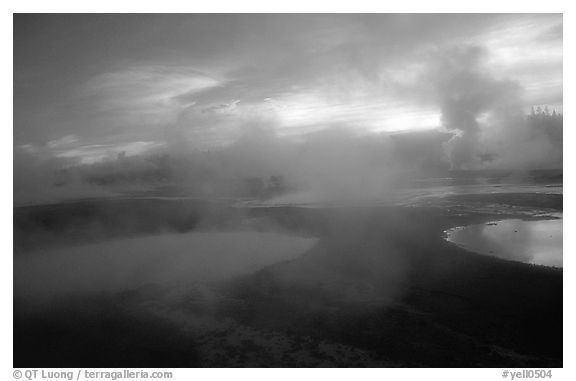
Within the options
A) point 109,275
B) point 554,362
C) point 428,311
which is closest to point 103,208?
point 109,275

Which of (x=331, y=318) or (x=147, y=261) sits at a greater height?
(x=147, y=261)

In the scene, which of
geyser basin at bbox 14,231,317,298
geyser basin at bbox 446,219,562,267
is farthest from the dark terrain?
geyser basin at bbox 446,219,562,267

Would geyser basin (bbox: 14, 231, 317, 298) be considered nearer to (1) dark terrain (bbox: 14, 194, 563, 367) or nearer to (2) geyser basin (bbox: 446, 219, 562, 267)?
(1) dark terrain (bbox: 14, 194, 563, 367)

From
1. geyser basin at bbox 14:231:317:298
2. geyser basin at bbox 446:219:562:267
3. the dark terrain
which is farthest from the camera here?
geyser basin at bbox 446:219:562:267

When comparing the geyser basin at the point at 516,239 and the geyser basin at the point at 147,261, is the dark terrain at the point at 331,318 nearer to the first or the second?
the geyser basin at the point at 147,261

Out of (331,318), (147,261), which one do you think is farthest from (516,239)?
(147,261)

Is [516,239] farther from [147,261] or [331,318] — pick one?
[147,261]

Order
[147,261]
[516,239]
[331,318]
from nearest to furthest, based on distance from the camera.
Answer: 1. [331,318]
2. [147,261]
3. [516,239]

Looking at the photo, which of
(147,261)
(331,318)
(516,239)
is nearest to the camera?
(331,318)
